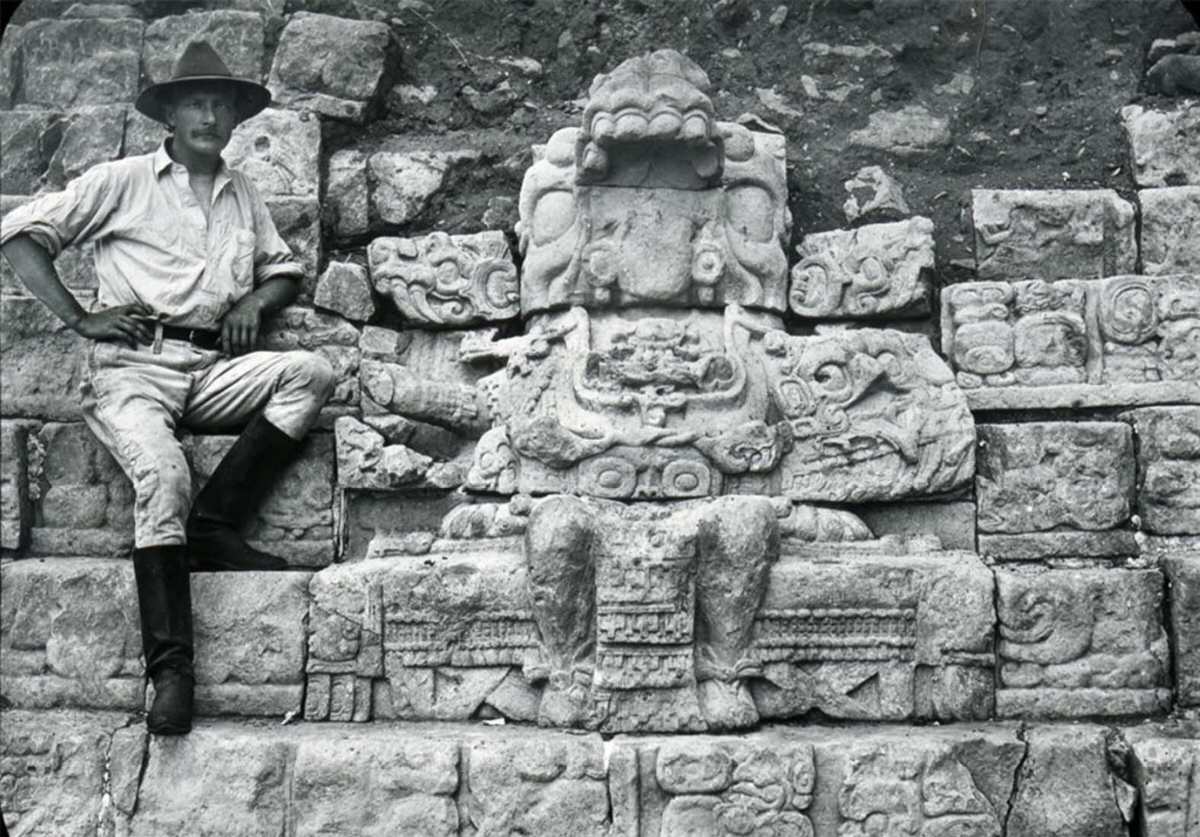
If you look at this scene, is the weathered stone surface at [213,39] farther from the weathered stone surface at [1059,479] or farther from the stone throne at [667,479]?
the weathered stone surface at [1059,479]

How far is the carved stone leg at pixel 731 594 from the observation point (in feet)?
19.2

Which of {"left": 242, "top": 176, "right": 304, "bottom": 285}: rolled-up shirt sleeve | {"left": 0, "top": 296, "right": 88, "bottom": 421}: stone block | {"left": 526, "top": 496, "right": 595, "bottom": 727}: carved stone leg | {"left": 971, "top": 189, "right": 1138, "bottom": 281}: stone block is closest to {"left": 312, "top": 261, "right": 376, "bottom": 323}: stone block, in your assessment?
{"left": 242, "top": 176, "right": 304, "bottom": 285}: rolled-up shirt sleeve

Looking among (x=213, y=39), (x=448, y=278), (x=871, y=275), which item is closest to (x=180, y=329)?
(x=448, y=278)

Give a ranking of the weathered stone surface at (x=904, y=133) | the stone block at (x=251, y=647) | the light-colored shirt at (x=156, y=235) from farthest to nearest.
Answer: the weathered stone surface at (x=904, y=133) < the light-colored shirt at (x=156, y=235) < the stone block at (x=251, y=647)

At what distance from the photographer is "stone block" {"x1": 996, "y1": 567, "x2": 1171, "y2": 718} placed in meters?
5.98

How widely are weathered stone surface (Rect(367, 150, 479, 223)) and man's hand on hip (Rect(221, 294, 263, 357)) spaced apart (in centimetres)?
76

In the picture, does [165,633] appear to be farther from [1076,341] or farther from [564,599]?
[1076,341]

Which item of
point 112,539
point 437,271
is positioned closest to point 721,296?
point 437,271

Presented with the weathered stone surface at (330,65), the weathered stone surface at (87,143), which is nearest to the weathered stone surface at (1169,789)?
the weathered stone surface at (330,65)

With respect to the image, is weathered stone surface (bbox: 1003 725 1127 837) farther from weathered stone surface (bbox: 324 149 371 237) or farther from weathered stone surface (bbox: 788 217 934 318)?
weathered stone surface (bbox: 324 149 371 237)

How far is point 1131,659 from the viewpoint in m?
6.00

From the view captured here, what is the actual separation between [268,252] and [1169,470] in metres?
3.29

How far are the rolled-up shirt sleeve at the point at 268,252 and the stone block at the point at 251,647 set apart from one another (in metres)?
1.19

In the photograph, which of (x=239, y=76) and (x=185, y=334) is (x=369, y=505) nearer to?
(x=185, y=334)
